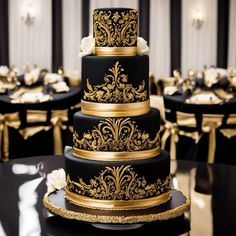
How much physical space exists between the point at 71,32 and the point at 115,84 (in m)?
7.00

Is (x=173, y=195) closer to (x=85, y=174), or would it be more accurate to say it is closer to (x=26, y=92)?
(x=85, y=174)

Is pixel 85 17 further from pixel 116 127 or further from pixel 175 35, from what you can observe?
pixel 116 127

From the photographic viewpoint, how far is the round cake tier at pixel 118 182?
1.99 m

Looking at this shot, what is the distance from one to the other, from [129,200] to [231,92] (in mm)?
3195

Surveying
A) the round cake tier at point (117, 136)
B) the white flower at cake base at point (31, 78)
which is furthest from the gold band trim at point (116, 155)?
the white flower at cake base at point (31, 78)

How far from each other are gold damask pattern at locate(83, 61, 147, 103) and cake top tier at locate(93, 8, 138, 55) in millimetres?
64

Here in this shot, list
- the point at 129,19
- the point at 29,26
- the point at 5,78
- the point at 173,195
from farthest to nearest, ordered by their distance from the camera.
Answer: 1. the point at 29,26
2. the point at 5,78
3. the point at 173,195
4. the point at 129,19

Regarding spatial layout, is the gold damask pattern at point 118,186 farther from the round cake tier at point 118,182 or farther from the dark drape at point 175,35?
the dark drape at point 175,35

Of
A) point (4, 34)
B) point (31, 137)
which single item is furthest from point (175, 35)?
point (31, 137)

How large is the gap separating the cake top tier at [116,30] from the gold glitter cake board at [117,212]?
51 cm

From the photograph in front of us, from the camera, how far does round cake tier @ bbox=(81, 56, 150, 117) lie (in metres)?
1.98

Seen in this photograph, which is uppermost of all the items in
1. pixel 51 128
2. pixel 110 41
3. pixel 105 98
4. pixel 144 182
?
pixel 110 41

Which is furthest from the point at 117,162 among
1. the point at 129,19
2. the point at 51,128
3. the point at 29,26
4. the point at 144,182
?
the point at 29,26

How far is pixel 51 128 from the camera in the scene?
4.97m
